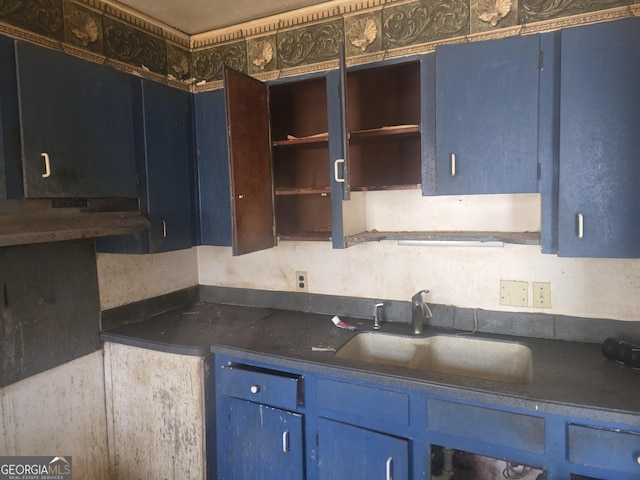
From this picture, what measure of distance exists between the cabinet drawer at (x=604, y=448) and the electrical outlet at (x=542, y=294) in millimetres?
631

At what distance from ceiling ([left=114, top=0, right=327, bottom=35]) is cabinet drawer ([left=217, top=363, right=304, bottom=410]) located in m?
1.76

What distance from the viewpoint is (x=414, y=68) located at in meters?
1.97

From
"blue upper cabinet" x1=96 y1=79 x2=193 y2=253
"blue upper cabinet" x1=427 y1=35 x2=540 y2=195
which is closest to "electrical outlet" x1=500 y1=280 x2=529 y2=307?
"blue upper cabinet" x1=427 y1=35 x2=540 y2=195

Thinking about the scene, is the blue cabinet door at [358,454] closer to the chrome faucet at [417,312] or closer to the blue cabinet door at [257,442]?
the blue cabinet door at [257,442]

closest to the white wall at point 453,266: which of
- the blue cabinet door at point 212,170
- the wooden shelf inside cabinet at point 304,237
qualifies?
the wooden shelf inside cabinet at point 304,237

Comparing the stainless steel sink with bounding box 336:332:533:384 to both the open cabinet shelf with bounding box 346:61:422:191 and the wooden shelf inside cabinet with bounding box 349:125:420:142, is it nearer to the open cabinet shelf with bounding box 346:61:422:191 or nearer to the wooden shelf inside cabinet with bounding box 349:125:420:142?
the open cabinet shelf with bounding box 346:61:422:191

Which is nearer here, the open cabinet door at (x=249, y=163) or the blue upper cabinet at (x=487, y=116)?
the blue upper cabinet at (x=487, y=116)

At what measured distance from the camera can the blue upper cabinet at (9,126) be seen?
1.38 metres

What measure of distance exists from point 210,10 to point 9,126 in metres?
1.16

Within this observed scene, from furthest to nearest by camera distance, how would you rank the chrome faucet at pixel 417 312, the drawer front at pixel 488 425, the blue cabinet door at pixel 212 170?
the blue cabinet door at pixel 212 170
the chrome faucet at pixel 417 312
the drawer front at pixel 488 425

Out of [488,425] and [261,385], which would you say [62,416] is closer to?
[261,385]

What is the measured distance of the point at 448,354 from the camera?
1.85 meters

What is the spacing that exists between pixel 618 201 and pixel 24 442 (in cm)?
252

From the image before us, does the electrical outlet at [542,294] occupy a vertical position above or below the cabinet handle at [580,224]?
below
